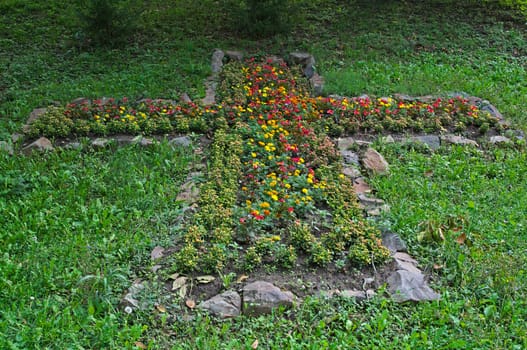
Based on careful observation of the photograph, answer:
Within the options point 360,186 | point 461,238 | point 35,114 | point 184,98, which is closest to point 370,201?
point 360,186

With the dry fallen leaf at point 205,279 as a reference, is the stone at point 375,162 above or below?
above

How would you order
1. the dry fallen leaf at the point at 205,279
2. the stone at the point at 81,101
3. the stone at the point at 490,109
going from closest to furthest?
1. the dry fallen leaf at the point at 205,279
2. the stone at the point at 81,101
3. the stone at the point at 490,109

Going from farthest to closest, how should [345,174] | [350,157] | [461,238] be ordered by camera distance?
[350,157], [345,174], [461,238]

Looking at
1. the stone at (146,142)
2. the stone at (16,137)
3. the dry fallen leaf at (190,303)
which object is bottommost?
the dry fallen leaf at (190,303)

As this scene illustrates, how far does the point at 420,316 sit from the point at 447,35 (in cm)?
650

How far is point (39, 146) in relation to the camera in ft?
17.2

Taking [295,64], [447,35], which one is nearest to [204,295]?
[295,64]

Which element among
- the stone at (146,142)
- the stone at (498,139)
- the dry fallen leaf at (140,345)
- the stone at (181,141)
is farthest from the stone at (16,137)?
the stone at (498,139)

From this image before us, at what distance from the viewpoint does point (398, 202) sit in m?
4.59

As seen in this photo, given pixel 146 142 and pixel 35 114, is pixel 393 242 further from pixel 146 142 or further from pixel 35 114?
pixel 35 114

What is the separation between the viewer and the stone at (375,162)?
200 inches

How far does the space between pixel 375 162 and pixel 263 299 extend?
218 centimetres

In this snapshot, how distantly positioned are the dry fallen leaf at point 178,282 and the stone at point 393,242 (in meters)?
1.48

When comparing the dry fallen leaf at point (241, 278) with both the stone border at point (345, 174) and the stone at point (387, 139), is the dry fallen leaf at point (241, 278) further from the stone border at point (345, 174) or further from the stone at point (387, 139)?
the stone at point (387, 139)
